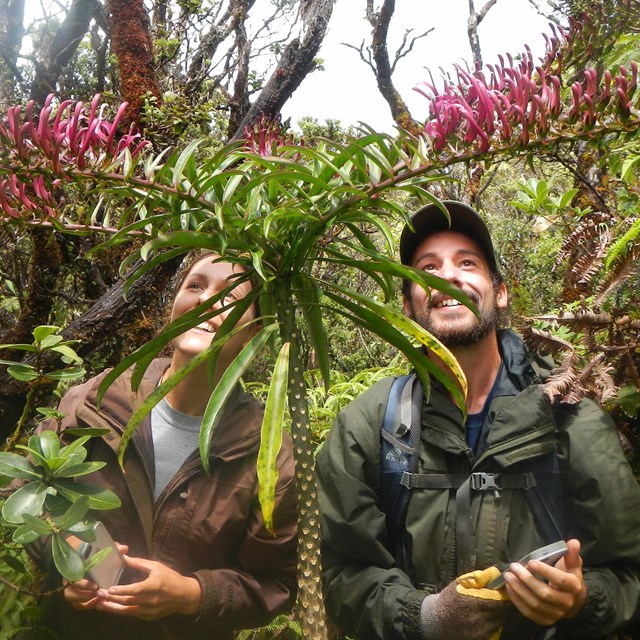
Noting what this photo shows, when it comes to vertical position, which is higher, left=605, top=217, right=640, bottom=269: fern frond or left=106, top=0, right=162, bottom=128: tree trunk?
left=106, top=0, right=162, bottom=128: tree trunk

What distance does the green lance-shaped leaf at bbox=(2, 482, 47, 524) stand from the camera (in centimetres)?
134

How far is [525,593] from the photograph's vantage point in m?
1.37

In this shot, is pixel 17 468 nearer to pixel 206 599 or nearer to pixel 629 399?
pixel 206 599

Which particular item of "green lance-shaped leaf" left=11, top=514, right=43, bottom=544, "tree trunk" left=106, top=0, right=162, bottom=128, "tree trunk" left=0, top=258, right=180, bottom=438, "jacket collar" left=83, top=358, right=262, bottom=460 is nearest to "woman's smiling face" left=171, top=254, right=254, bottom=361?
"jacket collar" left=83, top=358, right=262, bottom=460

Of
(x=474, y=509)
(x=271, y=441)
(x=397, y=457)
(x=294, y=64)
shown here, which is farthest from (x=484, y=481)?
(x=294, y=64)

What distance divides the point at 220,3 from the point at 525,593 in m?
7.78

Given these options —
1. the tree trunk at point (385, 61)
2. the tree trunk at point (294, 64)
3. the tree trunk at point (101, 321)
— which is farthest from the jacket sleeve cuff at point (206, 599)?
the tree trunk at point (385, 61)

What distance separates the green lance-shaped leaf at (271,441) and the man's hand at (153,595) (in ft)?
1.75

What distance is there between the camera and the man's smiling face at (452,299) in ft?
6.21

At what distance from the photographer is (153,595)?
63.2 inches

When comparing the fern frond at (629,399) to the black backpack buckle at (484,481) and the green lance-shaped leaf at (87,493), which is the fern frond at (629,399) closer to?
the black backpack buckle at (484,481)

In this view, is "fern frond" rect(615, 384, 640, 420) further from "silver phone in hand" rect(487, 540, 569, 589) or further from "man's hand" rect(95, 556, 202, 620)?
"man's hand" rect(95, 556, 202, 620)

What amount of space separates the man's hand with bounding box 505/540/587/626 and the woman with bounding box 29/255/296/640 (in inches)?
25.9

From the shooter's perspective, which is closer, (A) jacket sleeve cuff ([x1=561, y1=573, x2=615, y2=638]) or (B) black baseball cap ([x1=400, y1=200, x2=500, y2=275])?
(A) jacket sleeve cuff ([x1=561, y1=573, x2=615, y2=638])
